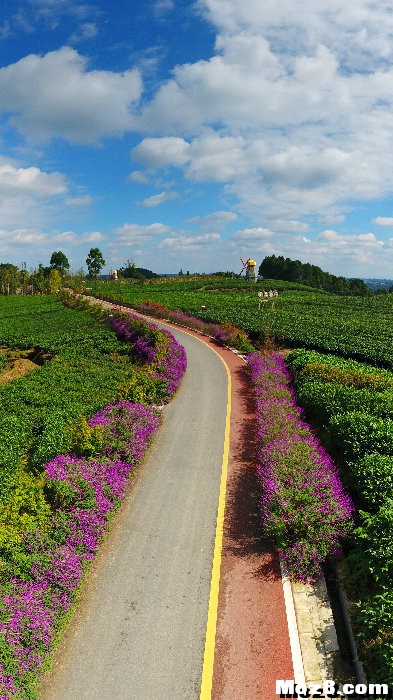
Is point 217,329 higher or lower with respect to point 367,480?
higher

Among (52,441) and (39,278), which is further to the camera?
(39,278)

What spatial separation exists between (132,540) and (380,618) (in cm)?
582

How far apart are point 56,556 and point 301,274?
150m

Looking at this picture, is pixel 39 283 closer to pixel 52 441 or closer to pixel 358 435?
pixel 52 441

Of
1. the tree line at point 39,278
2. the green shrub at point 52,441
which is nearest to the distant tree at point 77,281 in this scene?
the tree line at point 39,278

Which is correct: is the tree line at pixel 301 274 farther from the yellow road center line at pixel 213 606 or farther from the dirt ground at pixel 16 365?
the yellow road center line at pixel 213 606

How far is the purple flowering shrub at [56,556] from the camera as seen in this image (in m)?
6.55

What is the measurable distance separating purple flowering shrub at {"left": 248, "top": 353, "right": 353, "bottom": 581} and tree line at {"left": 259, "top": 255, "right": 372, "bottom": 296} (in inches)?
5475

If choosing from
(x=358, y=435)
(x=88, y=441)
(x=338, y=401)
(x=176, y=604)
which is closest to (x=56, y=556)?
(x=176, y=604)

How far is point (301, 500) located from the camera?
955 centimetres

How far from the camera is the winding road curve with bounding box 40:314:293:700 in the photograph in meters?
6.72

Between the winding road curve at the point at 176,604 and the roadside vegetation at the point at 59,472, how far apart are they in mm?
576

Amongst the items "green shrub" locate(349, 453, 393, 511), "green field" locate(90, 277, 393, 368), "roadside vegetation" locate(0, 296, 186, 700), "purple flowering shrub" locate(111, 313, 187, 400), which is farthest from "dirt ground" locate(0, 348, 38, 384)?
"green shrub" locate(349, 453, 393, 511)

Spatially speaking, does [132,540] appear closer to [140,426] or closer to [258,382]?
[140,426]
